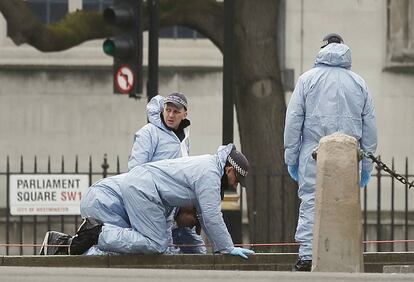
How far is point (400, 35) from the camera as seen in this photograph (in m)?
25.9

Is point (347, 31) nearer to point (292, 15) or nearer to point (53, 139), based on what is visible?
point (292, 15)

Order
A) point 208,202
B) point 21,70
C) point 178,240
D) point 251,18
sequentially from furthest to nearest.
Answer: point 21,70, point 251,18, point 178,240, point 208,202

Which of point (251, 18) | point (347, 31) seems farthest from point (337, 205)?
point (347, 31)

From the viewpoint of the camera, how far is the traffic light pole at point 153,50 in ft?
59.5

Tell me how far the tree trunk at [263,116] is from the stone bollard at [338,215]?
27.3 ft

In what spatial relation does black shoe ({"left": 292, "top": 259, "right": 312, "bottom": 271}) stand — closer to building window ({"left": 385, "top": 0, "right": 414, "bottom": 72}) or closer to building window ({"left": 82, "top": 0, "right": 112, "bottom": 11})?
building window ({"left": 385, "top": 0, "right": 414, "bottom": 72})

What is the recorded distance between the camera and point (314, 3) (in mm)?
25953

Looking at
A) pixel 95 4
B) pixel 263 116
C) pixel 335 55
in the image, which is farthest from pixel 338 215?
pixel 95 4

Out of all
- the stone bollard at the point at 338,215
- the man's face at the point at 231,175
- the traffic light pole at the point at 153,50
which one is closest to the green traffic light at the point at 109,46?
the traffic light pole at the point at 153,50

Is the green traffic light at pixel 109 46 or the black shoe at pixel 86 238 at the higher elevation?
the green traffic light at pixel 109 46

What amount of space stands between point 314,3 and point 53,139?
3.92 metres

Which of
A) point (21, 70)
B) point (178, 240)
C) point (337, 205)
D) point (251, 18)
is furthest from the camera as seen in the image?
point (21, 70)

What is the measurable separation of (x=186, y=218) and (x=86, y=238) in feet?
2.43

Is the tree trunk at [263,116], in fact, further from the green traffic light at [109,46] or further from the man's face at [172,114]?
the man's face at [172,114]
